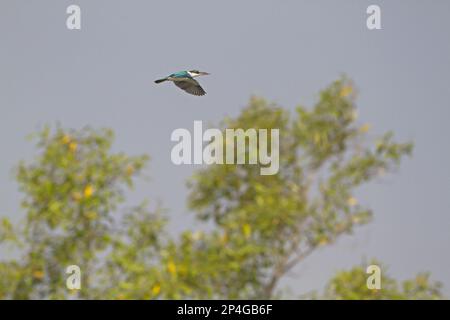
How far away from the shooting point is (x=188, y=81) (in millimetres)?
7465

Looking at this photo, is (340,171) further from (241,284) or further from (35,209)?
(35,209)

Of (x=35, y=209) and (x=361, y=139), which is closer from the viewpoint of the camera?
(x=35, y=209)

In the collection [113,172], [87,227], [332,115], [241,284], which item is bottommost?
[241,284]

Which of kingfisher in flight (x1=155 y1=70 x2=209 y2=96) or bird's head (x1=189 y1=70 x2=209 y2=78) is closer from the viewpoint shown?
kingfisher in flight (x1=155 y1=70 x2=209 y2=96)

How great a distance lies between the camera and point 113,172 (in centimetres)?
809

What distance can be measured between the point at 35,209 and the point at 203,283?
1.75 meters

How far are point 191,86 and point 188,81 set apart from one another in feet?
0.28

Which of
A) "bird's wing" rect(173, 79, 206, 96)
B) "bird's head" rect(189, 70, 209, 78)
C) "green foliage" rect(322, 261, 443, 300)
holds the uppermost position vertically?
"bird's head" rect(189, 70, 209, 78)

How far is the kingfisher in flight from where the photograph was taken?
735cm

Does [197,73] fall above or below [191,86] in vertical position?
above
